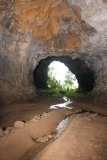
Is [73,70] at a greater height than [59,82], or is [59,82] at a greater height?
[73,70]

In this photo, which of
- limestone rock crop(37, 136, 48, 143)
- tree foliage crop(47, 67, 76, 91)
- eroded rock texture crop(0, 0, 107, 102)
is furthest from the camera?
tree foliage crop(47, 67, 76, 91)

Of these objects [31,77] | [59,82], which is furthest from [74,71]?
[31,77]

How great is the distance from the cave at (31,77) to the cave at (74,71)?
189 inches

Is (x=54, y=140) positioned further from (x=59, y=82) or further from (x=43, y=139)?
(x=59, y=82)

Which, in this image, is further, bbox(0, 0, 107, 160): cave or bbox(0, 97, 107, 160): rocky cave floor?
bbox(0, 0, 107, 160): cave

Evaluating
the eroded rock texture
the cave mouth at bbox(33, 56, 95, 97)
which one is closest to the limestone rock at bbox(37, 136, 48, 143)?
the eroded rock texture

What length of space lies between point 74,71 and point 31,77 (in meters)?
7.89

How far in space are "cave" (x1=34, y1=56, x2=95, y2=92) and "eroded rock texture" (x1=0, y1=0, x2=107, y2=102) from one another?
6261 mm

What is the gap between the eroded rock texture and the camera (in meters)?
9.39

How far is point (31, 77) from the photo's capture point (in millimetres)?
12883

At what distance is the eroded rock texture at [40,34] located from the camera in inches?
370

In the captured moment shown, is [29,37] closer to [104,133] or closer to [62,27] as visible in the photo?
[62,27]

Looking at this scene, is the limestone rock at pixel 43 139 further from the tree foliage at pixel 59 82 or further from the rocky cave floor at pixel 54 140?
the tree foliage at pixel 59 82

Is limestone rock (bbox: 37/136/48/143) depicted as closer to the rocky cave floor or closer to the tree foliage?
the rocky cave floor
